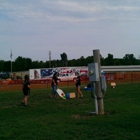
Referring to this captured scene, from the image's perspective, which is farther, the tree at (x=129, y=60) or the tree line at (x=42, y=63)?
the tree at (x=129, y=60)

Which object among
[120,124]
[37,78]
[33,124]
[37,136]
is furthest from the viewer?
[37,78]

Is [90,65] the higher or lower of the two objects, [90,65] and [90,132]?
the higher

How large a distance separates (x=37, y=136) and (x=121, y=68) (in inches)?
2976

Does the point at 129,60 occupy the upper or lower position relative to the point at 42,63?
upper

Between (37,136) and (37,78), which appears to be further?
(37,78)

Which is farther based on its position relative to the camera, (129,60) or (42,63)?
(129,60)

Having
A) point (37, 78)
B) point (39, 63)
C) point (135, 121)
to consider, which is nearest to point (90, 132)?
point (135, 121)

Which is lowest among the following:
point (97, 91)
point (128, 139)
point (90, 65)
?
point (128, 139)

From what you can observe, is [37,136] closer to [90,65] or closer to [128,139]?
[128,139]

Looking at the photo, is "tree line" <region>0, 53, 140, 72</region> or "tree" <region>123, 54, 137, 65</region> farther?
"tree" <region>123, 54, 137, 65</region>

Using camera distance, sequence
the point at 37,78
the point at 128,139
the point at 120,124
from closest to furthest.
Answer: the point at 128,139, the point at 120,124, the point at 37,78

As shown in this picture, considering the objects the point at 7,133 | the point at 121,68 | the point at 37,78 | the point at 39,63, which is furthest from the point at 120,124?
the point at 39,63

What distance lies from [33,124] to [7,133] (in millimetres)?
1300

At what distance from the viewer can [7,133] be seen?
7.93 meters
